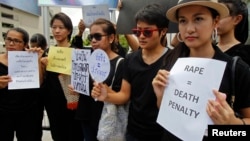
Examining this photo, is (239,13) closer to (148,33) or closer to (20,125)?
(148,33)

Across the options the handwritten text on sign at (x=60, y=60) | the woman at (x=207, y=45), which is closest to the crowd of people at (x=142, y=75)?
the woman at (x=207, y=45)

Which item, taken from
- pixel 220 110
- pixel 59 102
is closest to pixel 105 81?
pixel 59 102

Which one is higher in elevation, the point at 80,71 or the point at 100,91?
the point at 80,71

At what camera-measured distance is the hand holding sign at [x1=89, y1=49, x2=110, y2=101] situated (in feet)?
6.80

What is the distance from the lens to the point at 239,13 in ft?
7.46

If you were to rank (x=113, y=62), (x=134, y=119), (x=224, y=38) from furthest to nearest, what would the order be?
(x=113, y=62)
(x=224, y=38)
(x=134, y=119)

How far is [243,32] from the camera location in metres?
2.52

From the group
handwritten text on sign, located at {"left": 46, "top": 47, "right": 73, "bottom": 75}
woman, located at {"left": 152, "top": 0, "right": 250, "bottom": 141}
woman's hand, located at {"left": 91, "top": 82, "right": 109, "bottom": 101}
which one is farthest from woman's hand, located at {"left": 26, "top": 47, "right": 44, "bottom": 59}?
woman, located at {"left": 152, "top": 0, "right": 250, "bottom": 141}

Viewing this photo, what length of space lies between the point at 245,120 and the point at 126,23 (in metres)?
1.80

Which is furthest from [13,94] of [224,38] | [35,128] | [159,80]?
[224,38]

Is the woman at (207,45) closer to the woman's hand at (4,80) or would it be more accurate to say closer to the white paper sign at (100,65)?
the white paper sign at (100,65)

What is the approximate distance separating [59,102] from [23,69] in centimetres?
52

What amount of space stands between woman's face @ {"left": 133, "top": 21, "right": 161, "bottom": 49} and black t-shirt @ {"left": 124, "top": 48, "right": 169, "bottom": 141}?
4.5 inches

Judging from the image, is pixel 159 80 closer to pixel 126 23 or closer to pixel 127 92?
pixel 127 92
